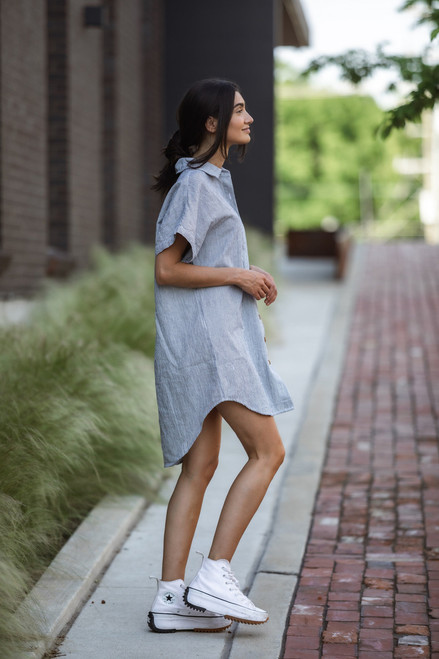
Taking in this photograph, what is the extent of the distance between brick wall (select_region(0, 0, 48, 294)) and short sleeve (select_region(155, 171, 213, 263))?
214 inches

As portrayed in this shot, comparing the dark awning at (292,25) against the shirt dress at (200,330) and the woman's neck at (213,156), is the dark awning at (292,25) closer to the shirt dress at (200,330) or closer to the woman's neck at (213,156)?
the woman's neck at (213,156)

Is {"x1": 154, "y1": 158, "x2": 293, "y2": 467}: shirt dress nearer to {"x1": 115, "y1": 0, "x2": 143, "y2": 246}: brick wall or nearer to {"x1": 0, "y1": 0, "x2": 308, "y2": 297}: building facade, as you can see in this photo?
{"x1": 0, "y1": 0, "x2": 308, "y2": 297}: building facade

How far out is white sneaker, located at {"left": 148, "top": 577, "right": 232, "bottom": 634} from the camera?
11.0ft

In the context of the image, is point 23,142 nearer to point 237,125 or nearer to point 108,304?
point 108,304

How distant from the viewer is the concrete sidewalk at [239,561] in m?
3.28

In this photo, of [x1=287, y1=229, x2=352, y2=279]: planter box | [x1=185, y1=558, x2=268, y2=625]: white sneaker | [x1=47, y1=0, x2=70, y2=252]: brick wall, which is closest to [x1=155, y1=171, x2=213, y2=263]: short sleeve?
[x1=185, y1=558, x2=268, y2=625]: white sneaker

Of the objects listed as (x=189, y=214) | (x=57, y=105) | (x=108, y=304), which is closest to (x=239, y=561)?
(x=189, y=214)

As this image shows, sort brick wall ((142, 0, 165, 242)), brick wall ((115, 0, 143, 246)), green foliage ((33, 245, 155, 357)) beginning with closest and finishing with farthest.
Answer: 1. green foliage ((33, 245, 155, 357))
2. brick wall ((115, 0, 143, 246))
3. brick wall ((142, 0, 165, 242))

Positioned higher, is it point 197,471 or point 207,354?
point 207,354

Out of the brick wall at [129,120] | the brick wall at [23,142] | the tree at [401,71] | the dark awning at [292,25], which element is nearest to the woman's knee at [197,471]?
the tree at [401,71]

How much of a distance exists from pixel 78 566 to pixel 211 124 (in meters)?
1.88

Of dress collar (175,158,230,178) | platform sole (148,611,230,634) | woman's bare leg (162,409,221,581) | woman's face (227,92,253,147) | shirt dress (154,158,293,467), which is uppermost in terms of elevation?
woman's face (227,92,253,147)

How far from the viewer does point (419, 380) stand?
8.67m

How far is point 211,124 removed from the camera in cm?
327
